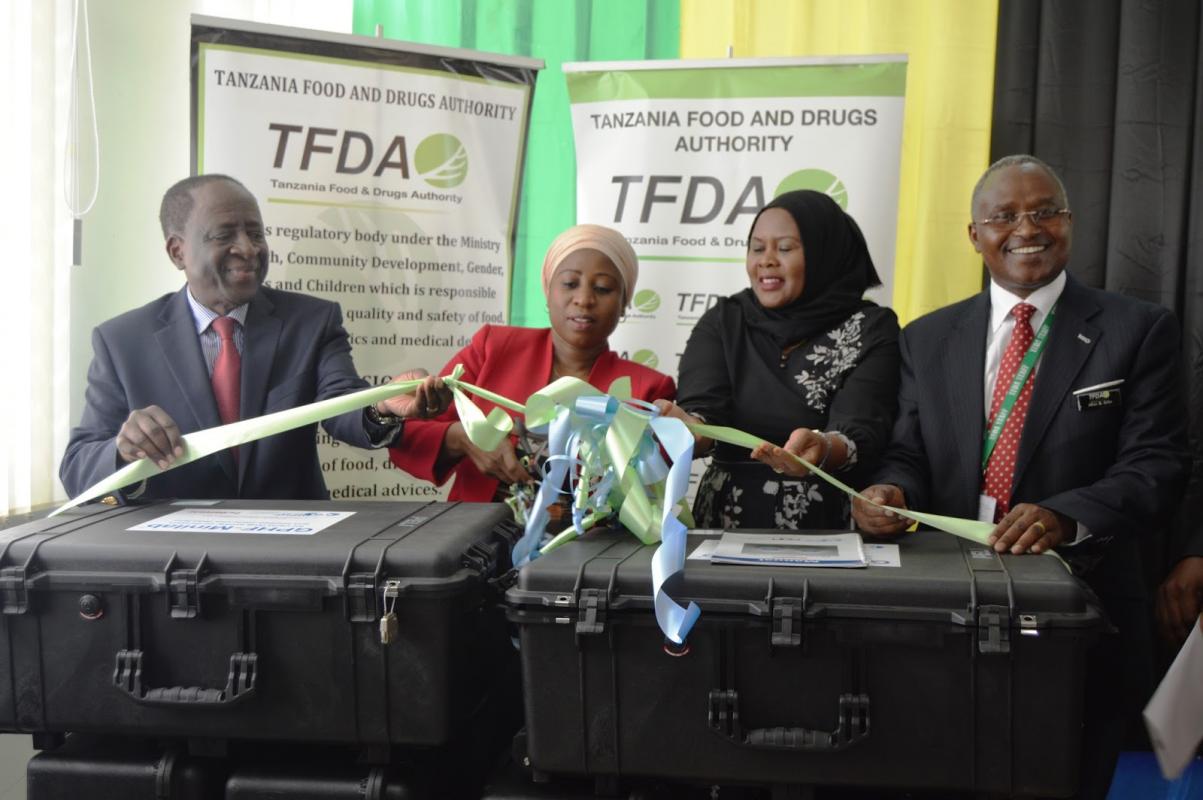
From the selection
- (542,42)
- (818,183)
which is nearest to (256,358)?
(818,183)

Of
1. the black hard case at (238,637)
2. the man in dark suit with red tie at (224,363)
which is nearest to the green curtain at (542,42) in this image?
the man in dark suit with red tie at (224,363)

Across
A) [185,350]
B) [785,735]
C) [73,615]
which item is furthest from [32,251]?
[785,735]

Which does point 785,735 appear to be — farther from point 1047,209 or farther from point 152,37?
point 152,37

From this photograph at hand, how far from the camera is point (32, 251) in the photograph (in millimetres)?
3357

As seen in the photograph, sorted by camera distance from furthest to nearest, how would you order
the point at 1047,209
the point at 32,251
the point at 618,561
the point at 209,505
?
the point at 32,251 → the point at 1047,209 → the point at 209,505 → the point at 618,561

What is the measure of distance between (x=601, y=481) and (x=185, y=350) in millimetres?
1179

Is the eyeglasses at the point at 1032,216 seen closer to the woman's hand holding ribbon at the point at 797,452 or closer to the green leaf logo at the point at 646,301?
the woman's hand holding ribbon at the point at 797,452

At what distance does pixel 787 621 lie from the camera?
5.00ft

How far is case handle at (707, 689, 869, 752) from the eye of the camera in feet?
5.02

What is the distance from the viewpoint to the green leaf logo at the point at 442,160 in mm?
3664

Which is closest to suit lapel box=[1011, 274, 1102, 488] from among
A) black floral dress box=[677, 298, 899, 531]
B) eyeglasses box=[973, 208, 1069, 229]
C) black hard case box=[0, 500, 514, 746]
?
eyeglasses box=[973, 208, 1069, 229]

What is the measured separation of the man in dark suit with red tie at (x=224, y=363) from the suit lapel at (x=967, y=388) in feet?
3.88

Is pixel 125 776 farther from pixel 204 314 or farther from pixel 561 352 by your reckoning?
pixel 561 352

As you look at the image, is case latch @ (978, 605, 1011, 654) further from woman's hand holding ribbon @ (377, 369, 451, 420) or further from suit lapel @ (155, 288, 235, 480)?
suit lapel @ (155, 288, 235, 480)
